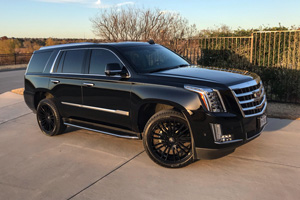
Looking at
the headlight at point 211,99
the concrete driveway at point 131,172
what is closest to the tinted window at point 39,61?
the concrete driveway at point 131,172

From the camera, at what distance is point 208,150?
389cm

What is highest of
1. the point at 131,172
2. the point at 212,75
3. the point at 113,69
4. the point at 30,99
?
the point at 113,69

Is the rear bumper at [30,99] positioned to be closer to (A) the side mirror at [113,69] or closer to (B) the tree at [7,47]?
(A) the side mirror at [113,69]

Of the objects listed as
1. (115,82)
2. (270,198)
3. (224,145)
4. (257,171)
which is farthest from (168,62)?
(270,198)

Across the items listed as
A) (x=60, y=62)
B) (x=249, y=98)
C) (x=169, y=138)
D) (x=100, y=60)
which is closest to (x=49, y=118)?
(x=60, y=62)

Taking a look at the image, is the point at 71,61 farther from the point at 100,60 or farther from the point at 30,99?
the point at 30,99

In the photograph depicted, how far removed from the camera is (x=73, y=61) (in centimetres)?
Answer: 559

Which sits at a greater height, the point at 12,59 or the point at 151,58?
the point at 12,59

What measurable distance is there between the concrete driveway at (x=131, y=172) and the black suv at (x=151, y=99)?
0.35 m

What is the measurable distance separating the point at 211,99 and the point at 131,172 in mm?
1546

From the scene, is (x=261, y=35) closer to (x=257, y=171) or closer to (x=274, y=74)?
(x=274, y=74)

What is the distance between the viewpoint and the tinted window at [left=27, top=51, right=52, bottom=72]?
613 centimetres

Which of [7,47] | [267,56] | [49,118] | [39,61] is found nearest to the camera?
[49,118]

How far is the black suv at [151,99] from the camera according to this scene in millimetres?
3865
